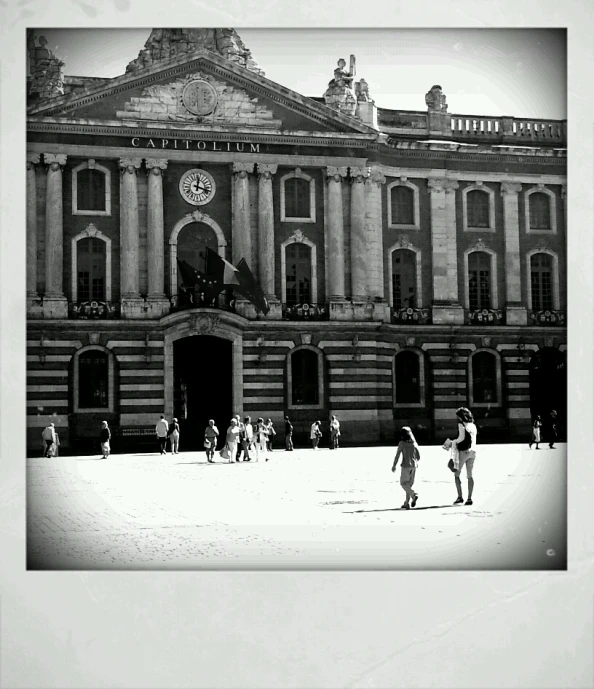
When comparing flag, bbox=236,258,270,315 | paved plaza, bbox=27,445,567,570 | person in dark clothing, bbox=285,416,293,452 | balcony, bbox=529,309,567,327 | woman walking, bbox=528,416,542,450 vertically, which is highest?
flag, bbox=236,258,270,315

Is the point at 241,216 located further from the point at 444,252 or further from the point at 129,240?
the point at 444,252

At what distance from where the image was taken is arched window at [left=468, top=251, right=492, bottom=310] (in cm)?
3266

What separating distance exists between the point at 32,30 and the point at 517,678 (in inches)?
380

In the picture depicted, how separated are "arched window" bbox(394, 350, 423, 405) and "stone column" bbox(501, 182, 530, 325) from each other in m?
3.23

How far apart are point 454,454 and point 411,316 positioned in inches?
628

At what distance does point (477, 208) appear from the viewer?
33562 millimetres

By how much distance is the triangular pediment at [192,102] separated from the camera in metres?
29.9

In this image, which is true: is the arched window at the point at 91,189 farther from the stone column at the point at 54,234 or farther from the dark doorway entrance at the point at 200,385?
the dark doorway entrance at the point at 200,385

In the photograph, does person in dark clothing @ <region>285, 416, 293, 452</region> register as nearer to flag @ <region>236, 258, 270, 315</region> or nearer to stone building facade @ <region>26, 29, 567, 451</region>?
stone building facade @ <region>26, 29, 567, 451</region>

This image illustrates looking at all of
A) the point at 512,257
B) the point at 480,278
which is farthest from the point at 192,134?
the point at 512,257

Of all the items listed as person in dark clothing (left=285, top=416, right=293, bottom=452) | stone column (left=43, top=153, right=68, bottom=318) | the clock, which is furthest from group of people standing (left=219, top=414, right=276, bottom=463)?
the clock

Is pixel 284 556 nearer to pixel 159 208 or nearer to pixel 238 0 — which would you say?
pixel 238 0

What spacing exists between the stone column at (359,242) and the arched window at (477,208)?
355 cm
